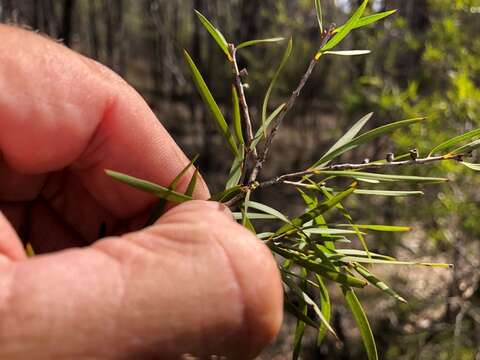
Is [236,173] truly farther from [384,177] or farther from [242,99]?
[384,177]

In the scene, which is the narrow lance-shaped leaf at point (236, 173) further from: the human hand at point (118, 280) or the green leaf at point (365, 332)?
the green leaf at point (365, 332)

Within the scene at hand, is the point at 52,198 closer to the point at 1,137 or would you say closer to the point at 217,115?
the point at 1,137

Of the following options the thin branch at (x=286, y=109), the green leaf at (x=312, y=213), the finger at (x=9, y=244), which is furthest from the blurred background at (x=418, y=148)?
the finger at (x=9, y=244)

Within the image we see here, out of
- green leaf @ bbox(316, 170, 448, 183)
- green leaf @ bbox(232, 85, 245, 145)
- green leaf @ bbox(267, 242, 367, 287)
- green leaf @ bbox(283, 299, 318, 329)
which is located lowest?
green leaf @ bbox(283, 299, 318, 329)

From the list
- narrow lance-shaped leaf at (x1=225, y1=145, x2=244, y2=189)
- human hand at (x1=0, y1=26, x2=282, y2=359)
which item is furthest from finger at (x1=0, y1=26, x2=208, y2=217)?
narrow lance-shaped leaf at (x1=225, y1=145, x2=244, y2=189)

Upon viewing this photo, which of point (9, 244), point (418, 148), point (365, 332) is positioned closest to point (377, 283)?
point (365, 332)

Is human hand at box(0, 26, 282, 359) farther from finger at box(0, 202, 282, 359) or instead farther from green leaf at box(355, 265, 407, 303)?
green leaf at box(355, 265, 407, 303)
